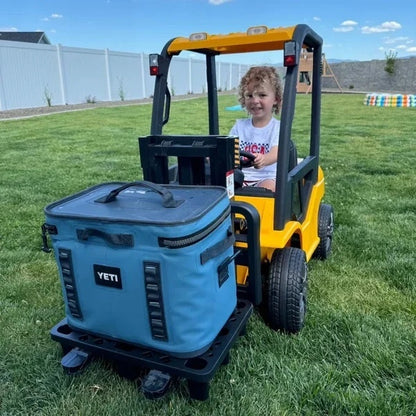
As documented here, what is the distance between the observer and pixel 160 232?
1.39 metres

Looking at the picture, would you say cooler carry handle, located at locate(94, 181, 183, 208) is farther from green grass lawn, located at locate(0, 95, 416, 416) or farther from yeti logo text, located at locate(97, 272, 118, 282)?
green grass lawn, located at locate(0, 95, 416, 416)

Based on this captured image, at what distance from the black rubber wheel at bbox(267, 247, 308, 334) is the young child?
585 millimetres

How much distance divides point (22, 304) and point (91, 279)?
3.65ft

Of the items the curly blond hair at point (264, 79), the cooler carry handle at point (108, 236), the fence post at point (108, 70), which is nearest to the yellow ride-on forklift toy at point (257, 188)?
the curly blond hair at point (264, 79)

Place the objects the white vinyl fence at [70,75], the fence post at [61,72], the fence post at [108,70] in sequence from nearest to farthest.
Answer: the white vinyl fence at [70,75] → the fence post at [61,72] → the fence post at [108,70]

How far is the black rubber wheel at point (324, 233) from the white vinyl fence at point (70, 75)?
481 inches

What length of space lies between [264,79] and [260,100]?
124mm

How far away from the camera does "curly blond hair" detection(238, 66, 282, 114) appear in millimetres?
2584

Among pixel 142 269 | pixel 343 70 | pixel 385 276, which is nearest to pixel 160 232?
pixel 142 269

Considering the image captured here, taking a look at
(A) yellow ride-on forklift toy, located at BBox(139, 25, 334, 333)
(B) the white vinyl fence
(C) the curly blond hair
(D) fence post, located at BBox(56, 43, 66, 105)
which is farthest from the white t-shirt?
(D) fence post, located at BBox(56, 43, 66, 105)

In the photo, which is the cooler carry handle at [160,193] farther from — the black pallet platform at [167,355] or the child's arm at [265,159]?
the child's arm at [265,159]

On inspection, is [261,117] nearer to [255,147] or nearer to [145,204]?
[255,147]

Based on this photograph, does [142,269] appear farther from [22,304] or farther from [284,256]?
[22,304]

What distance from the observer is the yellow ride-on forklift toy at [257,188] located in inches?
74.8
